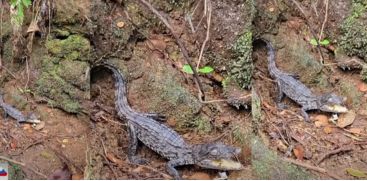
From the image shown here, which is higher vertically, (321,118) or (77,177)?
(321,118)

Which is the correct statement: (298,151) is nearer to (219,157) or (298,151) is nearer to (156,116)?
(219,157)

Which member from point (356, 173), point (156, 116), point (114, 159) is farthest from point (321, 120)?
point (114, 159)

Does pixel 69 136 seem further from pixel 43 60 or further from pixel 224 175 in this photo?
pixel 224 175

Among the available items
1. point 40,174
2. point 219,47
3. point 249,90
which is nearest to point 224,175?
point 249,90

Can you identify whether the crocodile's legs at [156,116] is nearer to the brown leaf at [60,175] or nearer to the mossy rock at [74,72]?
the mossy rock at [74,72]

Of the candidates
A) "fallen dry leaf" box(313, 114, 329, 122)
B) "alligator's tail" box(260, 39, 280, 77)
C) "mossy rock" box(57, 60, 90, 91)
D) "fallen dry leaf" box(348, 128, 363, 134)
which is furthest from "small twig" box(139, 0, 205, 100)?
"fallen dry leaf" box(348, 128, 363, 134)
